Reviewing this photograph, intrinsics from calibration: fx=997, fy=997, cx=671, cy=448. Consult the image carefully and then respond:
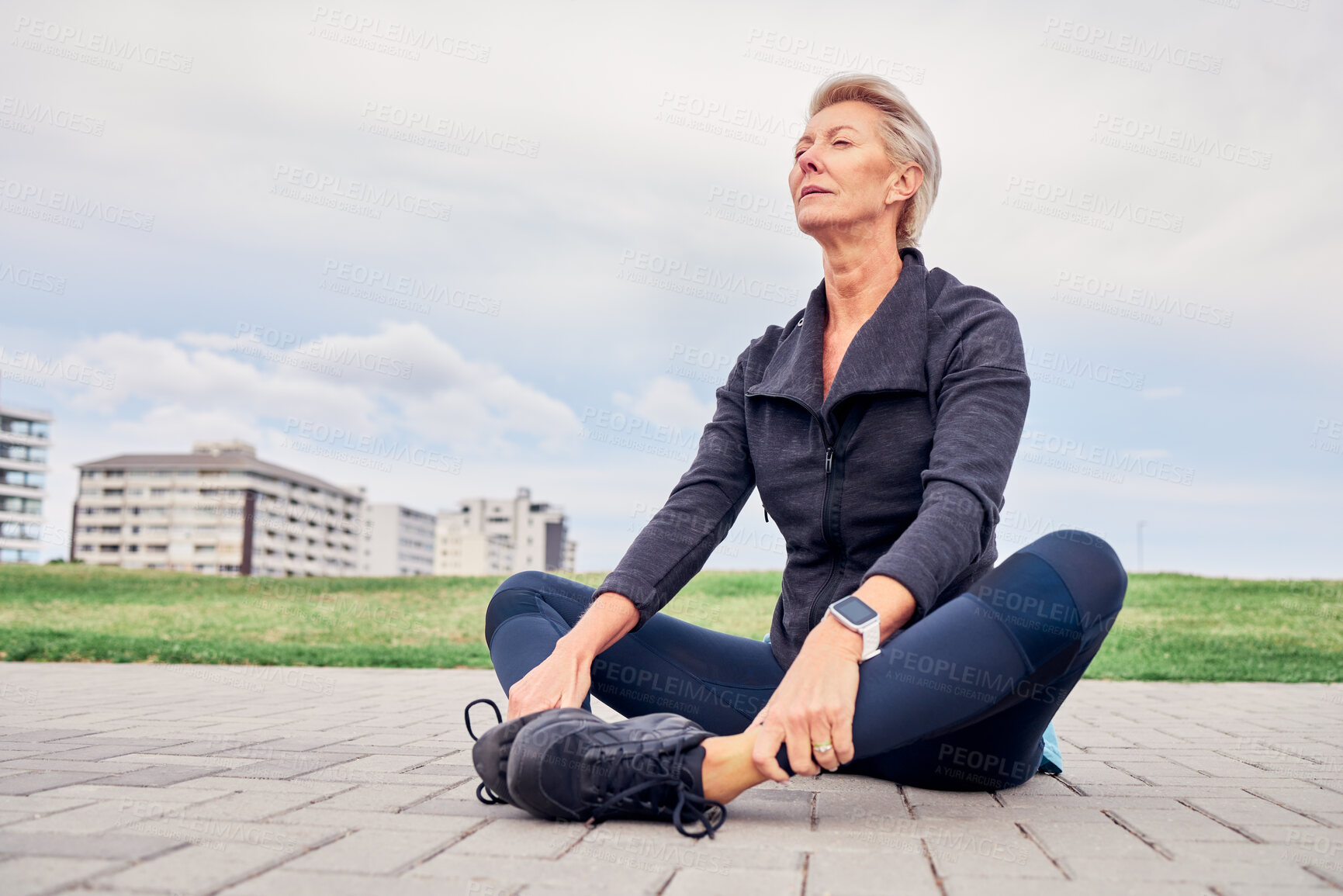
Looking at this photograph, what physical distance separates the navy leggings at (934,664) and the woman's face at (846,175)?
3.33 ft

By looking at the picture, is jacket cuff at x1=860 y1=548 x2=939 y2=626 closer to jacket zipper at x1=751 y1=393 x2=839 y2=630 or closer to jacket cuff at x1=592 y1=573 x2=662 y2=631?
jacket zipper at x1=751 y1=393 x2=839 y2=630

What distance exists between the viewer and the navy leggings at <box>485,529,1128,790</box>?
1.91 m

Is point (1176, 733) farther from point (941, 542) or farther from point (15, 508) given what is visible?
point (15, 508)

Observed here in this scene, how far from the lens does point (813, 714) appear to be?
1822mm

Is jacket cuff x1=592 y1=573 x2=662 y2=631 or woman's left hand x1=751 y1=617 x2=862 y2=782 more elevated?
jacket cuff x1=592 y1=573 x2=662 y2=631

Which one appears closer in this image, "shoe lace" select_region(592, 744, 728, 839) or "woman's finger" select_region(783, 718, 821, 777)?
"woman's finger" select_region(783, 718, 821, 777)

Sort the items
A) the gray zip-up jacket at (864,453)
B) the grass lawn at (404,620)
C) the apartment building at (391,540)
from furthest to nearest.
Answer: the apartment building at (391,540), the grass lawn at (404,620), the gray zip-up jacket at (864,453)

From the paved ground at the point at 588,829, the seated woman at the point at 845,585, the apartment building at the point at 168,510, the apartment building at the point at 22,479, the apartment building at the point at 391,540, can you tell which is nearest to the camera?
the paved ground at the point at 588,829

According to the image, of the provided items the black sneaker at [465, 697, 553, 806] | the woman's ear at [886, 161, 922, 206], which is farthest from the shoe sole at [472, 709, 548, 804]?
the woman's ear at [886, 161, 922, 206]

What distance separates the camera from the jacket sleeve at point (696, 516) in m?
2.45

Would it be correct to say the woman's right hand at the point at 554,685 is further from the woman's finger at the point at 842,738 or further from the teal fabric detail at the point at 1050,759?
the teal fabric detail at the point at 1050,759

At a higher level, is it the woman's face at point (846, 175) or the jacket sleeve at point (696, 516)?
the woman's face at point (846, 175)

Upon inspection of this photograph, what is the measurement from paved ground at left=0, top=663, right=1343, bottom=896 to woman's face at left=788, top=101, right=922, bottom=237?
147cm

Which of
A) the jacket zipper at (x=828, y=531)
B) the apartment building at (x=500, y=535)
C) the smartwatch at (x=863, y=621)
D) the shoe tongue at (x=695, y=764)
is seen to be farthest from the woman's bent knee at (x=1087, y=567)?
the apartment building at (x=500, y=535)
